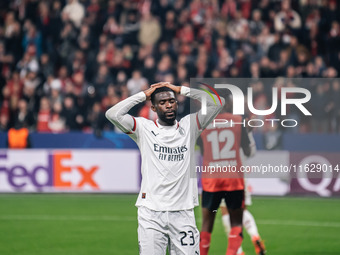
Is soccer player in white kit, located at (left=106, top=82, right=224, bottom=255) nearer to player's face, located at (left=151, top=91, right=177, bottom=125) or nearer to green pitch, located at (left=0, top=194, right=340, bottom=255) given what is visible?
player's face, located at (left=151, top=91, right=177, bottom=125)

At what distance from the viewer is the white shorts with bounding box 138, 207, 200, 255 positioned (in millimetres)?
6492

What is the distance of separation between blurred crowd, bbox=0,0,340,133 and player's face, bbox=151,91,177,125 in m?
9.06

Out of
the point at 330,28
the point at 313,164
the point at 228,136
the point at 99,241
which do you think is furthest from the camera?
the point at 330,28

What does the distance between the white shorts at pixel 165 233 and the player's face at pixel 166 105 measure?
35.1 inches

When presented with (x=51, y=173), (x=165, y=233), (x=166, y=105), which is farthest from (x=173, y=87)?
(x=51, y=173)

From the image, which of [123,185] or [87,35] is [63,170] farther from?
[87,35]

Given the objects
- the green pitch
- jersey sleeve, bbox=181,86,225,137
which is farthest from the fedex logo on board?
jersey sleeve, bbox=181,86,225,137

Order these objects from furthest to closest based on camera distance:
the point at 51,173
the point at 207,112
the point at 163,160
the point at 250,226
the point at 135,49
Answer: the point at 135,49 → the point at 51,173 → the point at 250,226 → the point at 207,112 → the point at 163,160

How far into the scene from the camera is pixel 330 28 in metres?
18.0

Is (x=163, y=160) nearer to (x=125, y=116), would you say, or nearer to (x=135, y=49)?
(x=125, y=116)

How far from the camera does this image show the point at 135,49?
1936 cm

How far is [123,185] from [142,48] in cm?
464

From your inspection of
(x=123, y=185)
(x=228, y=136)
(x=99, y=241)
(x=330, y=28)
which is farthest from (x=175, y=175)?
(x=330, y=28)

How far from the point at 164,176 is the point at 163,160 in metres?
0.15
